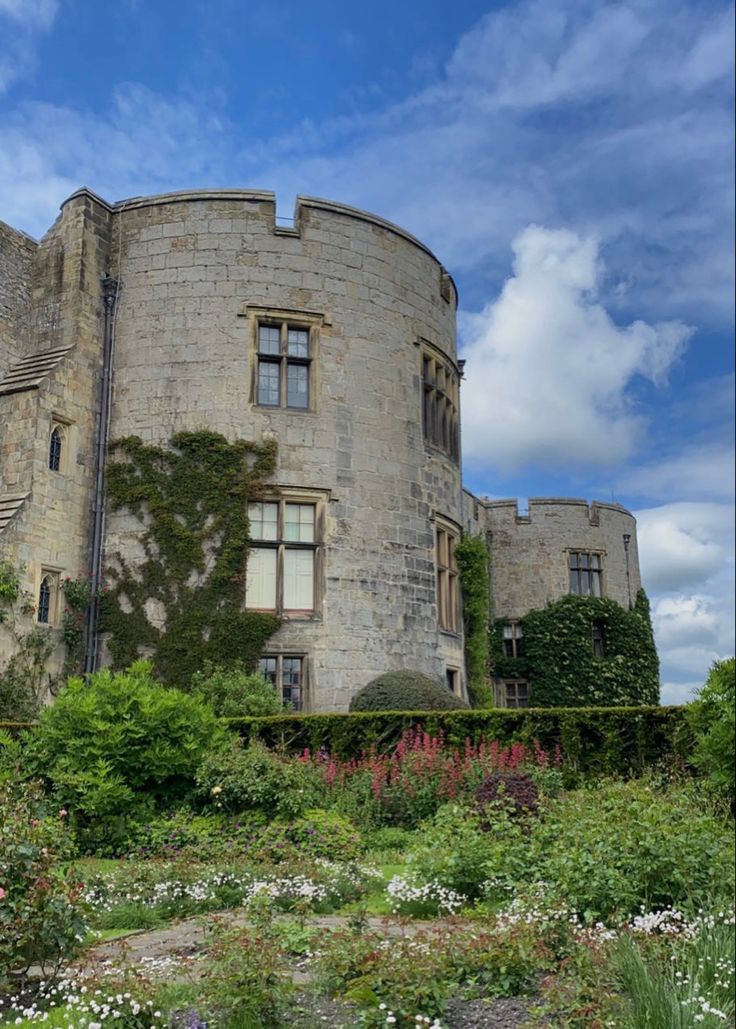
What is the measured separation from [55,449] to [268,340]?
13.4 ft

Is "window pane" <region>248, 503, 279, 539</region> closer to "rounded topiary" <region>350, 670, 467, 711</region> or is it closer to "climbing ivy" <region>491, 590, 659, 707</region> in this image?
"rounded topiary" <region>350, 670, 467, 711</region>

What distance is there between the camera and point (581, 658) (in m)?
28.8

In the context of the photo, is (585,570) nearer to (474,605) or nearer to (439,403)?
(474,605)

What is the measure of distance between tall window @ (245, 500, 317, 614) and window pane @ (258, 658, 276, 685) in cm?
81

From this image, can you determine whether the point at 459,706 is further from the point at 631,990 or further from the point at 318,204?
the point at 631,990

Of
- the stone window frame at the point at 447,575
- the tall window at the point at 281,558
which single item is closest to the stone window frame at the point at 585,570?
the stone window frame at the point at 447,575

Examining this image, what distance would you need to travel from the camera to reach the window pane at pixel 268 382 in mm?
17589

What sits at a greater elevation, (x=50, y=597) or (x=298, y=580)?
(x=298, y=580)

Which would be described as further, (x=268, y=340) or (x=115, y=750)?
(x=268, y=340)

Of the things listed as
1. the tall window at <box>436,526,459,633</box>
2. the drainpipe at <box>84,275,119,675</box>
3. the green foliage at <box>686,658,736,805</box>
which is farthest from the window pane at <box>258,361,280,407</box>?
the green foliage at <box>686,658,736,805</box>

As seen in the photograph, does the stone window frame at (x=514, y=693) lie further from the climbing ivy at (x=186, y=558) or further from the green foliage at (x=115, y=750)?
the green foliage at (x=115, y=750)

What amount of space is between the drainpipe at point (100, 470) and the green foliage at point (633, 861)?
1024 centimetres

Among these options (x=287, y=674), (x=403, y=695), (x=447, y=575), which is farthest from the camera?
(x=447, y=575)

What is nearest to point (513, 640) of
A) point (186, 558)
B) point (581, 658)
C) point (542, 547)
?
point (581, 658)
